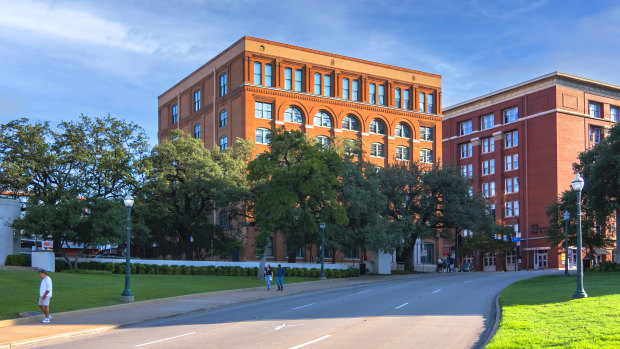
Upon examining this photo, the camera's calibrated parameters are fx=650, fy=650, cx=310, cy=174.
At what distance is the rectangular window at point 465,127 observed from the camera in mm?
101812

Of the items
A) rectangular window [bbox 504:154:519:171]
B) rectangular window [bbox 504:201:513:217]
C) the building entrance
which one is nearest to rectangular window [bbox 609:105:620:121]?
rectangular window [bbox 504:154:519:171]

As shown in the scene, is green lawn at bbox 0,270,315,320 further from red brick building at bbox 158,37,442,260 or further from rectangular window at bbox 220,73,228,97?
rectangular window at bbox 220,73,228,97

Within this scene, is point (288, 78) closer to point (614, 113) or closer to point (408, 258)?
point (408, 258)

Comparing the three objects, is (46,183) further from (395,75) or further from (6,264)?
(395,75)

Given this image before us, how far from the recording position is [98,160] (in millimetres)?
48625

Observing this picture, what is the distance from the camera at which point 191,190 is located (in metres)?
51.7

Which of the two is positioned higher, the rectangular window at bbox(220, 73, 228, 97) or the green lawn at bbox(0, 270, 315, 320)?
the rectangular window at bbox(220, 73, 228, 97)

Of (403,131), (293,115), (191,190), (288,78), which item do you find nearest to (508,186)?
(403,131)

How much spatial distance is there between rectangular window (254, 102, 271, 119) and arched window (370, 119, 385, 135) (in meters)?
13.4

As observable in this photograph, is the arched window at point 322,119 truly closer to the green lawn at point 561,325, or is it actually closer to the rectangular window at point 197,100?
the rectangular window at point 197,100

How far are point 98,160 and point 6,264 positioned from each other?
9.65 metres

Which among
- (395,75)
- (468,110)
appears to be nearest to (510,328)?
(395,75)

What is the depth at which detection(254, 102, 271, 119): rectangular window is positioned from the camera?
219ft

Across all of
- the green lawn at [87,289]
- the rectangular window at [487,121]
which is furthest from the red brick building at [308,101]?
the green lawn at [87,289]
